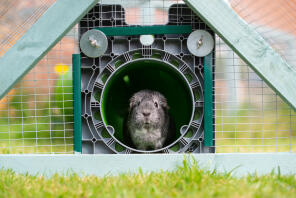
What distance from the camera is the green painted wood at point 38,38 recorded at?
9.87 feet

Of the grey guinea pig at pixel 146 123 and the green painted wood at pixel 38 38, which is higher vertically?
the green painted wood at pixel 38 38

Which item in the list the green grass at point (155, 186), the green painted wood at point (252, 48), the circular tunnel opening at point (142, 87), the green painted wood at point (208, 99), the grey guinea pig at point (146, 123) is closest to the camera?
the green grass at point (155, 186)

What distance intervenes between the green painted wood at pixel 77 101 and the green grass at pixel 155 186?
64 centimetres

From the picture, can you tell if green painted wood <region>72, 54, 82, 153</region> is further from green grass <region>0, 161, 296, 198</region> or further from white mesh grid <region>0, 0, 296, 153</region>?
green grass <region>0, 161, 296, 198</region>

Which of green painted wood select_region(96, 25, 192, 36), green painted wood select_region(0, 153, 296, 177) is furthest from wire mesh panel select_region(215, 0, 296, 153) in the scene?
green painted wood select_region(96, 25, 192, 36)

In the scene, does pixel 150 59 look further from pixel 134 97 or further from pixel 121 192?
pixel 121 192

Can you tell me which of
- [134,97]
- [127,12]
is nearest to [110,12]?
[127,12]

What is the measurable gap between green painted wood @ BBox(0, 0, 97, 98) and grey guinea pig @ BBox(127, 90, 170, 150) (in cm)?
139

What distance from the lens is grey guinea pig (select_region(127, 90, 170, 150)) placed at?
13.2 ft

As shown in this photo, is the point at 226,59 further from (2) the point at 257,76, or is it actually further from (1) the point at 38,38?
(1) the point at 38,38

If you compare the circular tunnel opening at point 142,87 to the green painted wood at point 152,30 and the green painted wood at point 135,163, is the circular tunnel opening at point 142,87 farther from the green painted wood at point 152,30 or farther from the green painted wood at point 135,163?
the green painted wood at point 135,163

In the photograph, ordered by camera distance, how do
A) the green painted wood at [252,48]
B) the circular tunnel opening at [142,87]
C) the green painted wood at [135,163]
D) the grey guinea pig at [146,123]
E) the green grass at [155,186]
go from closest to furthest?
the green grass at [155,186], the green painted wood at [252,48], the green painted wood at [135,163], the grey guinea pig at [146,123], the circular tunnel opening at [142,87]

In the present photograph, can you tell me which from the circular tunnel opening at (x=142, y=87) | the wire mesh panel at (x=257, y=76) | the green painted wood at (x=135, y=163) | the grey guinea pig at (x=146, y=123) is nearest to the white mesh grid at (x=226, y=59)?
the wire mesh panel at (x=257, y=76)

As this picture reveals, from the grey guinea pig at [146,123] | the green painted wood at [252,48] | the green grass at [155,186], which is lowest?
the green grass at [155,186]
